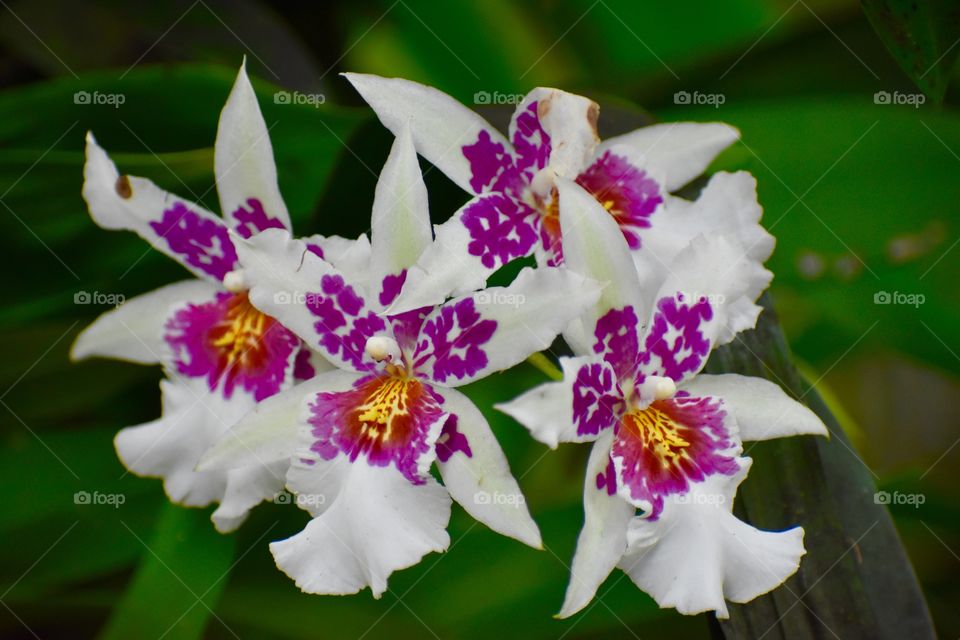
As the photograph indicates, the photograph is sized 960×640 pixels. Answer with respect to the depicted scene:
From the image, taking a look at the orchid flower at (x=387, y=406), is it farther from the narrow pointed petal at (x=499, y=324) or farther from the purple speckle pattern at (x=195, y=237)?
the purple speckle pattern at (x=195, y=237)

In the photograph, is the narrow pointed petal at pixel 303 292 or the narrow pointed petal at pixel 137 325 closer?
the narrow pointed petal at pixel 303 292

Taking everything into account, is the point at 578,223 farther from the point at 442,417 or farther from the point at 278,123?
the point at 278,123

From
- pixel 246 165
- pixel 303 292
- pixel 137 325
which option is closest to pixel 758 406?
pixel 303 292

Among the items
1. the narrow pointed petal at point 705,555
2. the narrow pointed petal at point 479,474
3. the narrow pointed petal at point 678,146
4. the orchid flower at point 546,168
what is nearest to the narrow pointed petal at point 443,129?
the orchid flower at point 546,168

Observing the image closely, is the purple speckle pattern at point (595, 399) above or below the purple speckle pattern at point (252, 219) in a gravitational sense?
below

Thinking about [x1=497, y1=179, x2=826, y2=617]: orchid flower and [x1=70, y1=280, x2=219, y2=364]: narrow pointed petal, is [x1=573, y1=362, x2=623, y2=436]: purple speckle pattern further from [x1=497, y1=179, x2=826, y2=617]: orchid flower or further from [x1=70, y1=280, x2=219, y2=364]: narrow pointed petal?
[x1=70, y1=280, x2=219, y2=364]: narrow pointed petal

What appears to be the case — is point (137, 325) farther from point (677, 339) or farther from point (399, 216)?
point (677, 339)

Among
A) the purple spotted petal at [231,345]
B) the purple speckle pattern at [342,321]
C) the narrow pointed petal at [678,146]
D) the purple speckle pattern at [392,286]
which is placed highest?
the narrow pointed petal at [678,146]

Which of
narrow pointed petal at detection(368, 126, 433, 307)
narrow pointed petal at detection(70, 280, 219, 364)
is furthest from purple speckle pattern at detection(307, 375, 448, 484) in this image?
narrow pointed petal at detection(70, 280, 219, 364)
